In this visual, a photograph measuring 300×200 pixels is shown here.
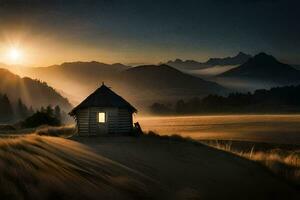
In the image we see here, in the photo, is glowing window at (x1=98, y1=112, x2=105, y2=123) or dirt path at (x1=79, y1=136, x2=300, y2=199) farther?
glowing window at (x1=98, y1=112, x2=105, y2=123)

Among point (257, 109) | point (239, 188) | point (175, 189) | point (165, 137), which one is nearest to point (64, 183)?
point (175, 189)

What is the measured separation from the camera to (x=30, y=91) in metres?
190

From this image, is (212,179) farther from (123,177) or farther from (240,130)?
(240,130)

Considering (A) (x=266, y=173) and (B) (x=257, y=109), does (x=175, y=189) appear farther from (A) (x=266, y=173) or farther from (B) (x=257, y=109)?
(B) (x=257, y=109)

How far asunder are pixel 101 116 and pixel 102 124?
70 centimetres

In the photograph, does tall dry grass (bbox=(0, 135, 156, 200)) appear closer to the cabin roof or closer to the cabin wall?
the cabin wall

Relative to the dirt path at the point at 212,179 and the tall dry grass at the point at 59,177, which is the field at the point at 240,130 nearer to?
the dirt path at the point at 212,179

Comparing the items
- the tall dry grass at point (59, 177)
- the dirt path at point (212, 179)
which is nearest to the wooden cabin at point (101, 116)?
the dirt path at point (212, 179)

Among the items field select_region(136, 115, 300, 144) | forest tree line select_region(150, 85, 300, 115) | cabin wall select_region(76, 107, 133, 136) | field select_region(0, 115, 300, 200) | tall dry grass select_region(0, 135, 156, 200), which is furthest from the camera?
forest tree line select_region(150, 85, 300, 115)

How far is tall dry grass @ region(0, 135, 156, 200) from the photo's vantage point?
793 cm

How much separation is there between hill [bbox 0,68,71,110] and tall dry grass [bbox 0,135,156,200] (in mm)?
174490

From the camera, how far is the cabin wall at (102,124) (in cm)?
3681

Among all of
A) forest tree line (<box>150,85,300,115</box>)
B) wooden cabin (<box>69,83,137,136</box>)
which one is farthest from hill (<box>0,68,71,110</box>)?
wooden cabin (<box>69,83,137,136</box>)

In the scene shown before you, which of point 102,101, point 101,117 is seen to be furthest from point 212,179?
point 102,101
